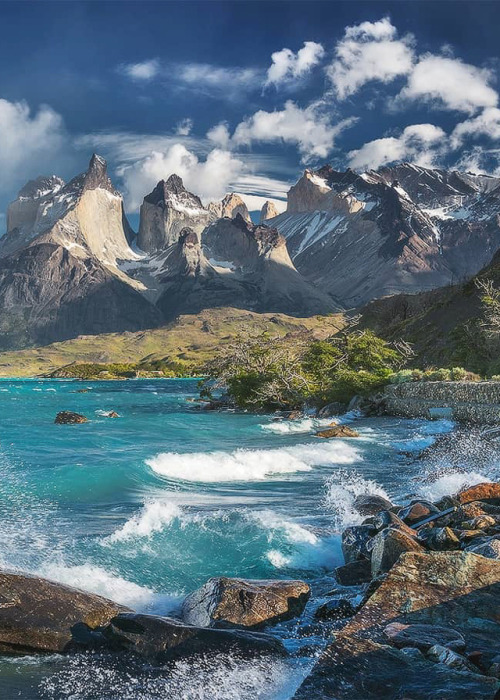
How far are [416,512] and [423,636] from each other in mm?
7785

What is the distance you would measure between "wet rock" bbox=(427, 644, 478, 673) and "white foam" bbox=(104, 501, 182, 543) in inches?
Result: 383

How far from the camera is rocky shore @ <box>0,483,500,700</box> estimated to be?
6.46 metres

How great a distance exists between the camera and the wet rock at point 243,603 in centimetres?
934

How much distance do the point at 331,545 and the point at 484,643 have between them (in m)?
7.14

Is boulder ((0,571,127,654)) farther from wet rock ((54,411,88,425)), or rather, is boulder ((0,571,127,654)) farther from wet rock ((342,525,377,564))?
wet rock ((54,411,88,425))

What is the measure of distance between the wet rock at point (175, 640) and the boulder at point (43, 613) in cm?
56

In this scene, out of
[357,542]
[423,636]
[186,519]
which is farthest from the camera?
[186,519]

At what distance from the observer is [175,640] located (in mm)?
8398

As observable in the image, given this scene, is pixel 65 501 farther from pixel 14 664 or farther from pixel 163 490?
pixel 14 664

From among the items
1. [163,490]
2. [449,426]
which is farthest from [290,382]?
[163,490]

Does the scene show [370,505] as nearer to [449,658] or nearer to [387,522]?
[387,522]

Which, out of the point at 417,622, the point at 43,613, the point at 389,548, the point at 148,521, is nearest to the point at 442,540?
the point at 389,548

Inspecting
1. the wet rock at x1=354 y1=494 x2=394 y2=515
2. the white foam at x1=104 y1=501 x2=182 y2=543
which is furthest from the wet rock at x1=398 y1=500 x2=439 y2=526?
the white foam at x1=104 y1=501 x2=182 y2=543

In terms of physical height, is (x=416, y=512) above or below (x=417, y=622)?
below
